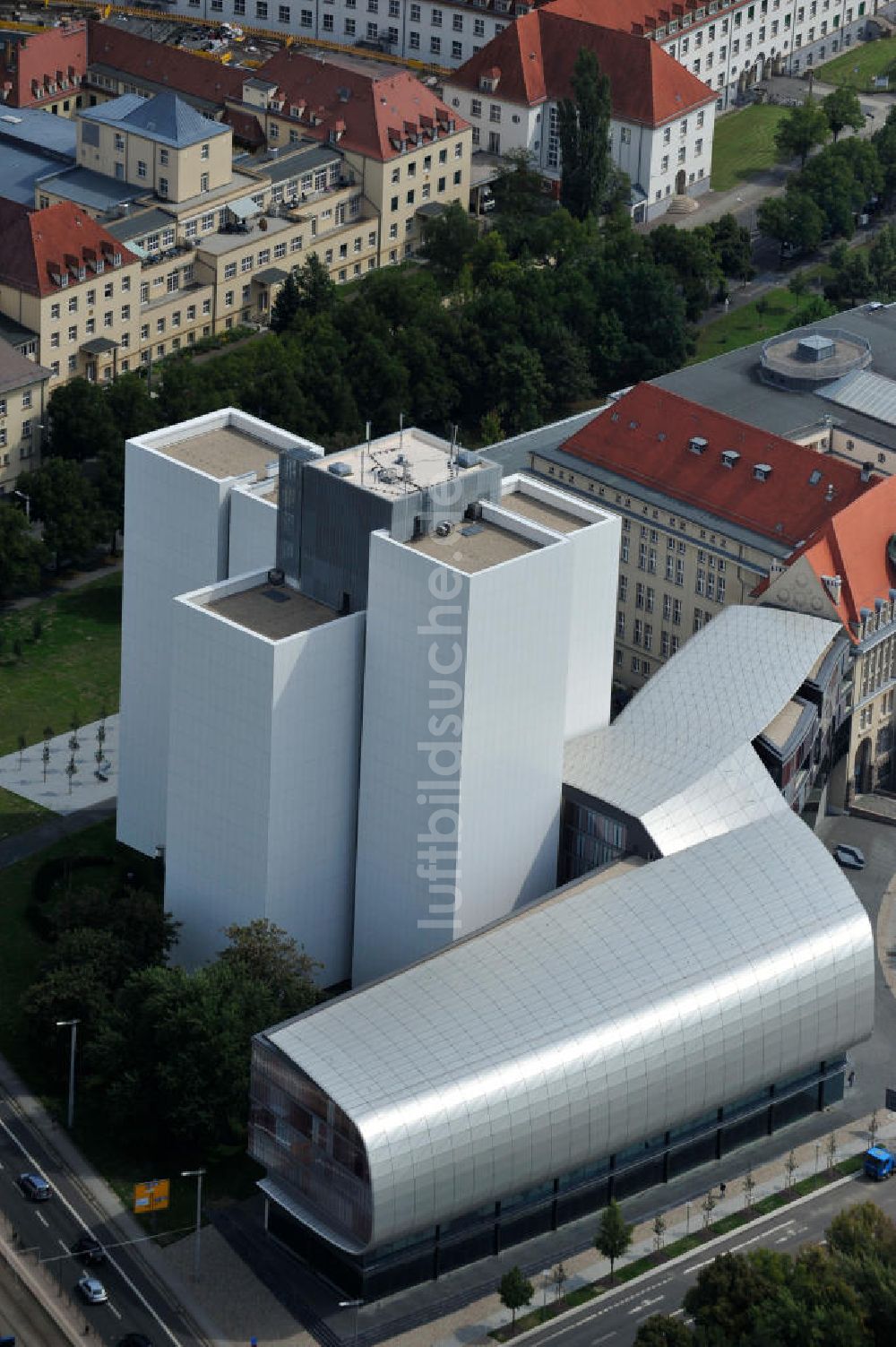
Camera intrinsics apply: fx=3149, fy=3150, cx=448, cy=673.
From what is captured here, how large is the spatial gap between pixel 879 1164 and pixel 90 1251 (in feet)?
158

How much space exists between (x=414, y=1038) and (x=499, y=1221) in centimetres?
1228

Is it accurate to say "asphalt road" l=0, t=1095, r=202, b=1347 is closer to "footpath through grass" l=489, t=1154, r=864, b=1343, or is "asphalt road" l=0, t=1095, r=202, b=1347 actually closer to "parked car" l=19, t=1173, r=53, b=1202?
"parked car" l=19, t=1173, r=53, b=1202

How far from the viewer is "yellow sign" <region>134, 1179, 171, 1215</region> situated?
185375 millimetres

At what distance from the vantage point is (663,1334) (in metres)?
173

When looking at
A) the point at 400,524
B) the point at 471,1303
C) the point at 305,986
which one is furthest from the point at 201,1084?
the point at 400,524

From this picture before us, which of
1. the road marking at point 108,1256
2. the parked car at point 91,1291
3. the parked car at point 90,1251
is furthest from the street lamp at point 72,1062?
the parked car at point 91,1291

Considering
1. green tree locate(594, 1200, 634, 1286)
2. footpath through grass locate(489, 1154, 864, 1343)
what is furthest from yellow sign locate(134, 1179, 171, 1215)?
green tree locate(594, 1200, 634, 1286)

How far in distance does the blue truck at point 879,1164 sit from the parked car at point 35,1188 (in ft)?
163

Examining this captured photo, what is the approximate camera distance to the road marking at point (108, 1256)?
17862 cm

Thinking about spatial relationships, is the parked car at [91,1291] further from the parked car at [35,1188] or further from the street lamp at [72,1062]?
the street lamp at [72,1062]

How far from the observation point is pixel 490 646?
190m

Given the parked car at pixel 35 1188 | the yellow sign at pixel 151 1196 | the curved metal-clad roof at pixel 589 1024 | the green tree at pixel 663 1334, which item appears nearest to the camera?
the green tree at pixel 663 1334

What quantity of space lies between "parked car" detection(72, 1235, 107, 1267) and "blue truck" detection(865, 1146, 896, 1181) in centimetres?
4692

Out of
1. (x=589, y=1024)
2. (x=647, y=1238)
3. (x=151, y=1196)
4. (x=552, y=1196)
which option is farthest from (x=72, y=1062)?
(x=647, y=1238)
